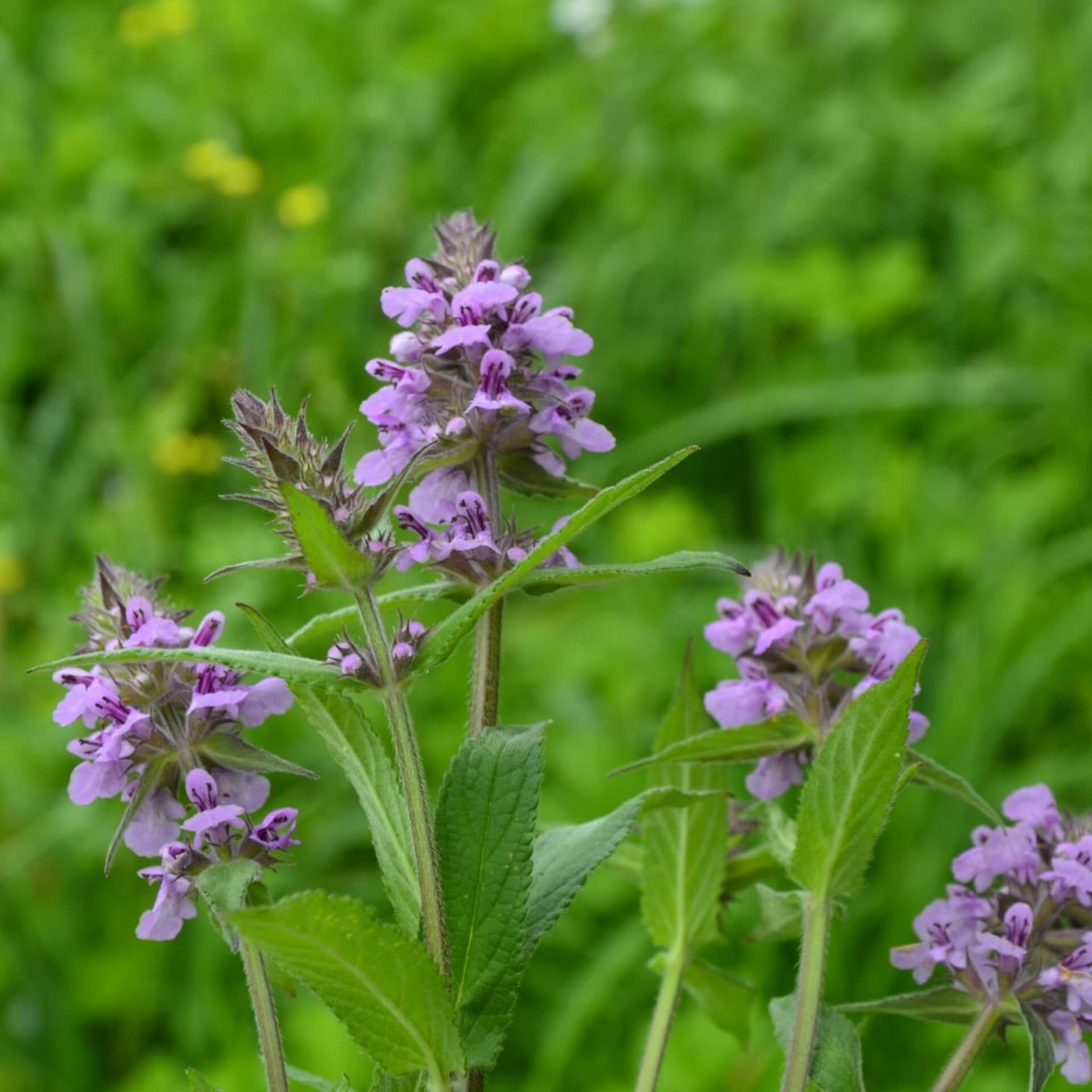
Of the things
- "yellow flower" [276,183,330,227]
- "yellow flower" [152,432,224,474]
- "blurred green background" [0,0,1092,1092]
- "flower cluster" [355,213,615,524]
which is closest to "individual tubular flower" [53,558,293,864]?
"flower cluster" [355,213,615,524]

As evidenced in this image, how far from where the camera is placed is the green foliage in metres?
0.77

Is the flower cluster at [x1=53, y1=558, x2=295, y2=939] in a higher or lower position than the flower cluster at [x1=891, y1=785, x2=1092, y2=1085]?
higher

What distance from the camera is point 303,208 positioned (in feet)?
10.3

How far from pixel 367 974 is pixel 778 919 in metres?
0.32

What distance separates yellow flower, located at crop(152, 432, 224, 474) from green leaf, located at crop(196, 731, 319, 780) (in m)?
2.28

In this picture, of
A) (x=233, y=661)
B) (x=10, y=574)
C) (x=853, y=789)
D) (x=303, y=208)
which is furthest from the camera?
(x=303, y=208)

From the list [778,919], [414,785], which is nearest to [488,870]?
[414,785]

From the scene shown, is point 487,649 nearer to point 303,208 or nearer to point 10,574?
point 10,574

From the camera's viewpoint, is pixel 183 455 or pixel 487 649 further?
pixel 183 455

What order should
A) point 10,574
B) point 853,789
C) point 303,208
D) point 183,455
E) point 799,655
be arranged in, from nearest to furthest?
point 853,789 → point 799,655 → point 10,574 → point 183,455 → point 303,208

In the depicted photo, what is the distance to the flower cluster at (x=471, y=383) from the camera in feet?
2.32

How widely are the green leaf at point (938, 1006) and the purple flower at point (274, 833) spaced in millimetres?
322

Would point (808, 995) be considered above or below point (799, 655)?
below

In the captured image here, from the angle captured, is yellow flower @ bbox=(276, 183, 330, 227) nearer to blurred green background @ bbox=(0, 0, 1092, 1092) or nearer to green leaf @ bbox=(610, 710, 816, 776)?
A: blurred green background @ bbox=(0, 0, 1092, 1092)
